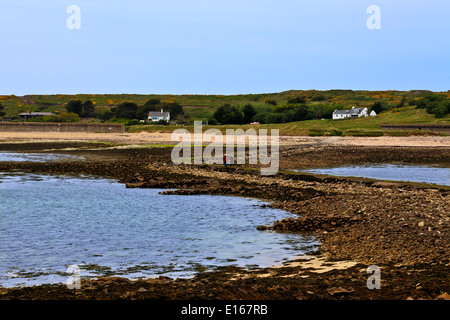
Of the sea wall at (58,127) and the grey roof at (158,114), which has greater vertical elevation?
the grey roof at (158,114)

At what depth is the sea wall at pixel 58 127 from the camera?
105m

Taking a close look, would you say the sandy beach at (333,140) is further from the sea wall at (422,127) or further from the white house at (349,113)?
the white house at (349,113)

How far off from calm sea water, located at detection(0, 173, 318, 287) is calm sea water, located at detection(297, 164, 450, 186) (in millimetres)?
11794

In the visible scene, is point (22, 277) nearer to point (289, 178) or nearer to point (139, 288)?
point (139, 288)

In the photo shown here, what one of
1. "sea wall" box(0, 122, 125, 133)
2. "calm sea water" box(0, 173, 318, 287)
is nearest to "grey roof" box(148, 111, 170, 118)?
"sea wall" box(0, 122, 125, 133)

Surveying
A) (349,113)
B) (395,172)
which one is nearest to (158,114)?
(349,113)

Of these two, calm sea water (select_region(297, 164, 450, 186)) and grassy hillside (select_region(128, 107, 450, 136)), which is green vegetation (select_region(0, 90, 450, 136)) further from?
calm sea water (select_region(297, 164, 450, 186))

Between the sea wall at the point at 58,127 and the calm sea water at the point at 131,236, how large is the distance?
261ft

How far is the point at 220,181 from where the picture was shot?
29656mm

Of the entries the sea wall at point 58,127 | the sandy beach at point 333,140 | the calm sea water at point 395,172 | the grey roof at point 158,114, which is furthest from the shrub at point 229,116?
the calm sea water at point 395,172

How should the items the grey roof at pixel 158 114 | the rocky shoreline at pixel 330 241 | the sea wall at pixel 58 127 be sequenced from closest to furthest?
the rocky shoreline at pixel 330 241 → the sea wall at pixel 58 127 → the grey roof at pixel 158 114

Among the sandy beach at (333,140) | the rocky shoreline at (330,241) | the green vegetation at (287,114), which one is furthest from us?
the green vegetation at (287,114)

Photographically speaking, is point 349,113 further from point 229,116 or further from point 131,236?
point 131,236
